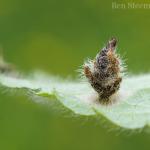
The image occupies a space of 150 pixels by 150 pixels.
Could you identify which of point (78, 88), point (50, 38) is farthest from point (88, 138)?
point (78, 88)

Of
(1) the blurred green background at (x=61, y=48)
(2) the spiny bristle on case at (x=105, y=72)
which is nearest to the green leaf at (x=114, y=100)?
(2) the spiny bristle on case at (x=105, y=72)

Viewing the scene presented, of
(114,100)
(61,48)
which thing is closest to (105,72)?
(114,100)

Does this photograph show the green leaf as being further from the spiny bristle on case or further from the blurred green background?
the blurred green background

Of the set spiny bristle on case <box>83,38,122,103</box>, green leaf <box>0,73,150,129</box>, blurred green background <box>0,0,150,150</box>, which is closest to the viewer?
green leaf <box>0,73,150,129</box>

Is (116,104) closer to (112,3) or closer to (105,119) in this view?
(105,119)

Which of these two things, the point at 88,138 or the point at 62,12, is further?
the point at 62,12

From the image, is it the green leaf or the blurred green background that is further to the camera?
the blurred green background

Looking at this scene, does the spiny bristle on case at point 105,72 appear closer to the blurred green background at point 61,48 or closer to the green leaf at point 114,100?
the green leaf at point 114,100

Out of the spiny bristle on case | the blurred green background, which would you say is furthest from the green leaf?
the blurred green background
